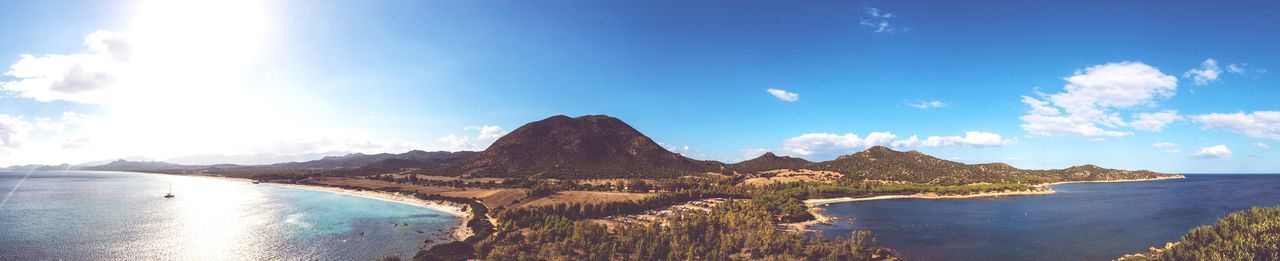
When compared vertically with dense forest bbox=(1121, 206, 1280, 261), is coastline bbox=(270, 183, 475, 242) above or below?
below

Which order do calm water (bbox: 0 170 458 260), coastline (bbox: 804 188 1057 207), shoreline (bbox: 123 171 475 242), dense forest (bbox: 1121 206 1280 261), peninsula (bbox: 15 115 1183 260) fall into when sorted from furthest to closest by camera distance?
coastline (bbox: 804 188 1057 207)
shoreline (bbox: 123 171 475 242)
calm water (bbox: 0 170 458 260)
peninsula (bbox: 15 115 1183 260)
dense forest (bbox: 1121 206 1280 261)

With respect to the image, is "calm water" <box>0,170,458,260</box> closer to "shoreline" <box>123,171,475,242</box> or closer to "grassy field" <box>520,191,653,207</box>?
"shoreline" <box>123,171,475,242</box>

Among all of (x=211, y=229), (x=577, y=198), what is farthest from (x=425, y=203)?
(x=211, y=229)

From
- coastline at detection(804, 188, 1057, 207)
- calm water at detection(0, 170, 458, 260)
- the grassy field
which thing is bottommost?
calm water at detection(0, 170, 458, 260)

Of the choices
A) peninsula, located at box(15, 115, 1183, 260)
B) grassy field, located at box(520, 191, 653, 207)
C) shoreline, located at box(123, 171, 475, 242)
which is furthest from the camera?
grassy field, located at box(520, 191, 653, 207)

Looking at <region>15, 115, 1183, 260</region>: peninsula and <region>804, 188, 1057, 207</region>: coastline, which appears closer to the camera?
<region>15, 115, 1183, 260</region>: peninsula

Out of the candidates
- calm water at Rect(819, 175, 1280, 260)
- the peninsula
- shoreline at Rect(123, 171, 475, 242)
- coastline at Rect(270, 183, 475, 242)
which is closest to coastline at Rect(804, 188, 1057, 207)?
the peninsula

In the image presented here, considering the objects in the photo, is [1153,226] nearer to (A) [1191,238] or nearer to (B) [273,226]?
(A) [1191,238]
